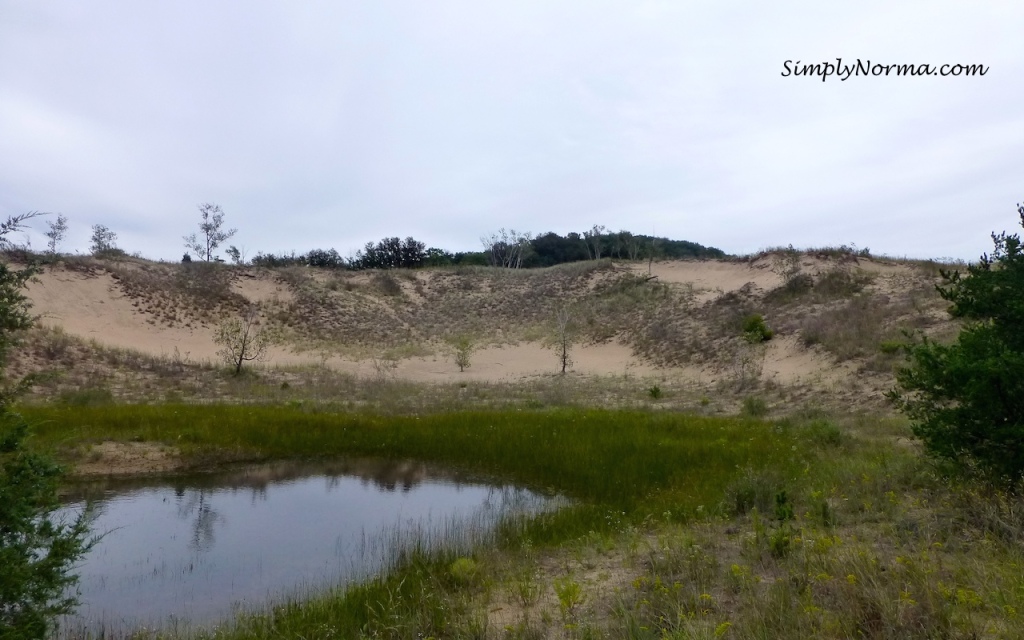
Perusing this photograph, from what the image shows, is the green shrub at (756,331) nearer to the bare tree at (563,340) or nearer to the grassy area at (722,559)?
the bare tree at (563,340)

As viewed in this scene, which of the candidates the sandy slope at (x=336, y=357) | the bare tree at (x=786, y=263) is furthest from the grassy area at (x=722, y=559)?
the bare tree at (x=786, y=263)

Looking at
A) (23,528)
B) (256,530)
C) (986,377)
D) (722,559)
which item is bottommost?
(256,530)

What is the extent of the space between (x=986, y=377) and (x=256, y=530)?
9.09m

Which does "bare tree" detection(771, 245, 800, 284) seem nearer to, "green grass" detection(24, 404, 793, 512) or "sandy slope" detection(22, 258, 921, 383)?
"sandy slope" detection(22, 258, 921, 383)

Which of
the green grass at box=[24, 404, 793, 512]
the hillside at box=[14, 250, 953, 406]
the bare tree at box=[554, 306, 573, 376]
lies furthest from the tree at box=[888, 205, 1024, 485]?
the bare tree at box=[554, 306, 573, 376]

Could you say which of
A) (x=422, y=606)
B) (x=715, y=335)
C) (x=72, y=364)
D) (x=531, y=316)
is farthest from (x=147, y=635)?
(x=531, y=316)

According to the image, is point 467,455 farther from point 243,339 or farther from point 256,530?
point 243,339

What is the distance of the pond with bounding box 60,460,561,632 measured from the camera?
259 inches

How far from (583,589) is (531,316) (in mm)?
39741

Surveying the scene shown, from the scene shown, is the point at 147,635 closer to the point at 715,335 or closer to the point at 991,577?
the point at 991,577

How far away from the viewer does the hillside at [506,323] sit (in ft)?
74.5

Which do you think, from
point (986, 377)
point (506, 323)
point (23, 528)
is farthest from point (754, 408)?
point (506, 323)

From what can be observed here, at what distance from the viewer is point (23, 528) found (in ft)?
14.2

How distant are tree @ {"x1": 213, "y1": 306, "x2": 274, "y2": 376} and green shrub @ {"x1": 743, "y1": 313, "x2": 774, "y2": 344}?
23540 mm
